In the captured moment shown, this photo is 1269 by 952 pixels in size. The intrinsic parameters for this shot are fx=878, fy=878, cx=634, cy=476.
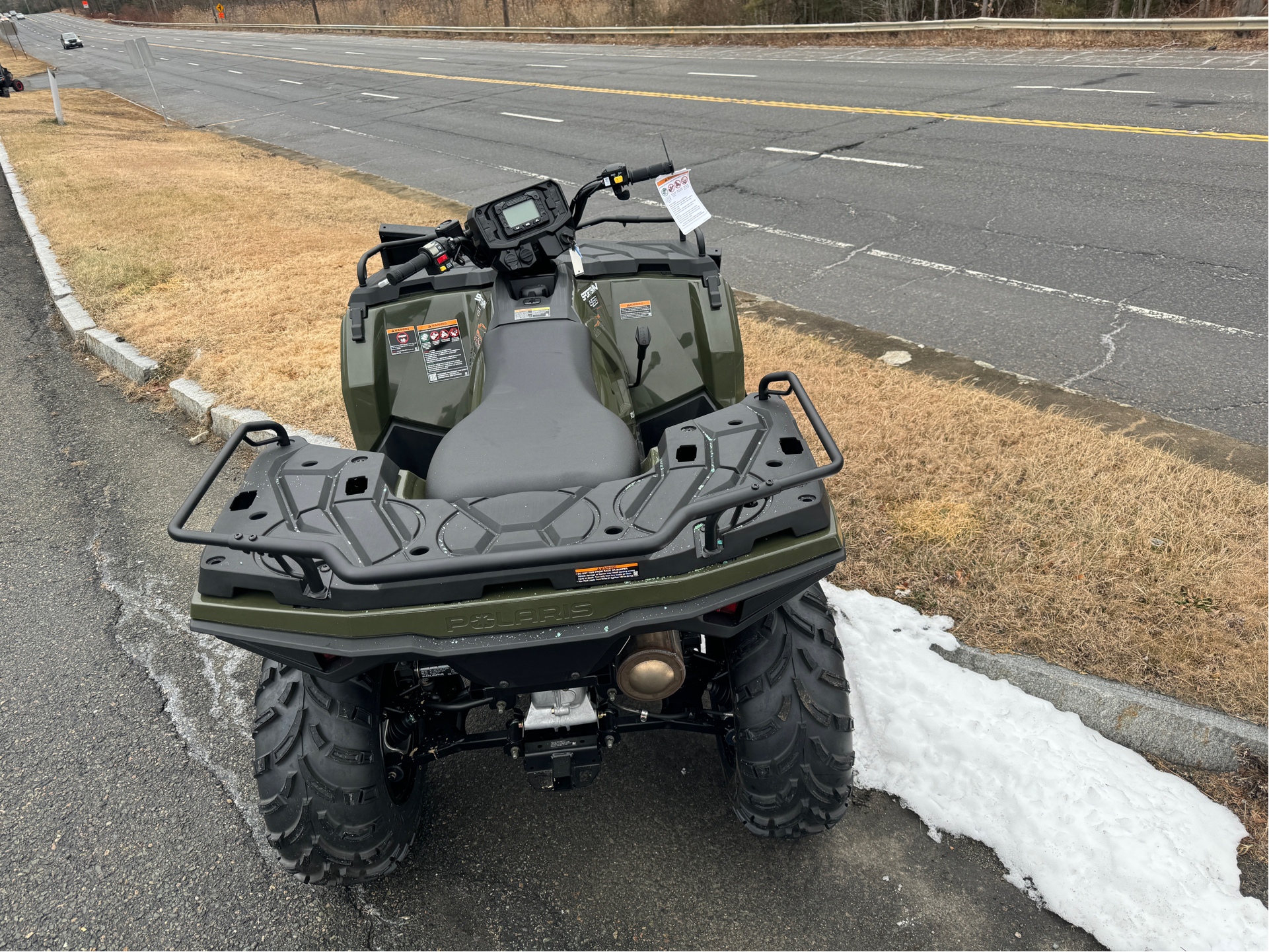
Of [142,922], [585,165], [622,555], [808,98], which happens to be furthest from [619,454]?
[808,98]

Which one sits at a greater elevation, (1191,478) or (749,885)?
(1191,478)

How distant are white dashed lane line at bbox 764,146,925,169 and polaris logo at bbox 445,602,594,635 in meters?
9.97

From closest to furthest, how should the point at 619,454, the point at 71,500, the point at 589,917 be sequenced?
the point at 619,454, the point at 589,917, the point at 71,500

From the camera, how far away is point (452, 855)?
2828 millimetres

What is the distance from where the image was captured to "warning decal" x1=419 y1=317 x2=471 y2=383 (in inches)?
141

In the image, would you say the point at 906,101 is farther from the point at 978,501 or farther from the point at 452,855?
the point at 452,855

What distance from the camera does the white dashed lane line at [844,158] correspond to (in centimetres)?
1061

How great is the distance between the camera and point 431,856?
9.29 feet

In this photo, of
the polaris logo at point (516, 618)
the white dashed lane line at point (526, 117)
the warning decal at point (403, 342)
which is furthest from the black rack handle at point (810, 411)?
the white dashed lane line at point (526, 117)

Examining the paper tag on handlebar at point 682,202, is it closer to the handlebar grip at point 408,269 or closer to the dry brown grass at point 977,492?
the handlebar grip at point 408,269

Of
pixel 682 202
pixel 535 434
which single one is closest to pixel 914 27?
pixel 682 202

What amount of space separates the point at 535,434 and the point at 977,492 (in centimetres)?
255

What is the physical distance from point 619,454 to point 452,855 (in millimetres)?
1467

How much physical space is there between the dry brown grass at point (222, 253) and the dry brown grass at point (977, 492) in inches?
1.2
